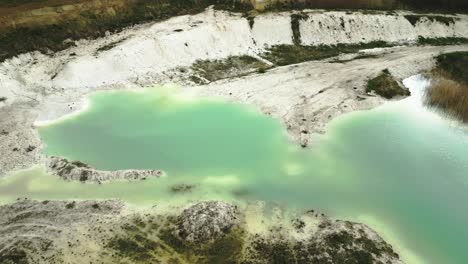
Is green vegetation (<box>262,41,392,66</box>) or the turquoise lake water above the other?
green vegetation (<box>262,41,392,66</box>)

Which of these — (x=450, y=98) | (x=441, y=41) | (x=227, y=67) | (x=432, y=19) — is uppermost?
(x=227, y=67)

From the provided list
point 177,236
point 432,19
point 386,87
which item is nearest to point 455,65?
point 432,19

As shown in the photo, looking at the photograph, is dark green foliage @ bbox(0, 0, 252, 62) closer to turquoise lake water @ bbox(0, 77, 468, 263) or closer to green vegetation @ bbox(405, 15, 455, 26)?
turquoise lake water @ bbox(0, 77, 468, 263)

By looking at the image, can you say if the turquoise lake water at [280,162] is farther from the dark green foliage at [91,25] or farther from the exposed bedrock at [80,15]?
the exposed bedrock at [80,15]

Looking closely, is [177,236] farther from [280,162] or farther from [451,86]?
[451,86]

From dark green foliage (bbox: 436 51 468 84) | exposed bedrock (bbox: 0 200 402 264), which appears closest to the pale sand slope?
dark green foliage (bbox: 436 51 468 84)
